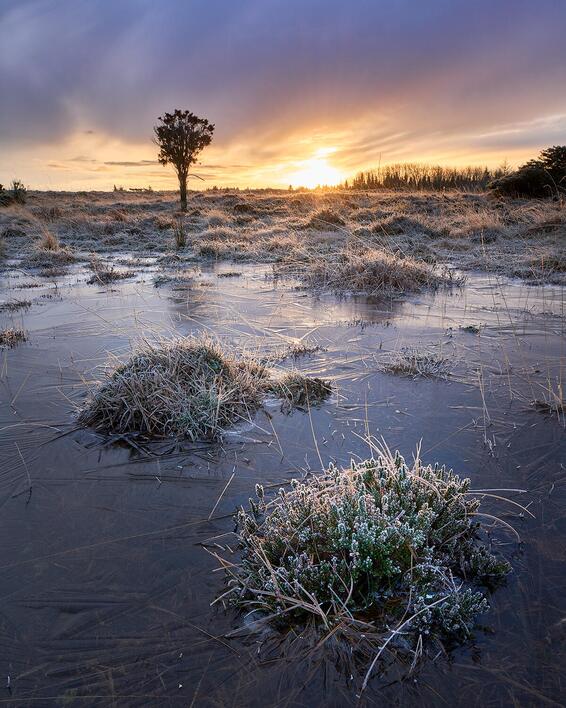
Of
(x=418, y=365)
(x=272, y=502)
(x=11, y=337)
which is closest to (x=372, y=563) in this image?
(x=272, y=502)

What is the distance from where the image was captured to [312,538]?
6.93 ft

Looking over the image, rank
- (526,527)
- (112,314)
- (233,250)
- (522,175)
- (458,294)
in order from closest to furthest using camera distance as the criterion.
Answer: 1. (526,527)
2. (112,314)
3. (458,294)
4. (233,250)
5. (522,175)

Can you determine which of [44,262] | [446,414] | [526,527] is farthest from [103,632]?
[44,262]

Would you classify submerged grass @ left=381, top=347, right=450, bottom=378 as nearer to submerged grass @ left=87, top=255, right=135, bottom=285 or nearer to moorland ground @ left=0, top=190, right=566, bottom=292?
moorland ground @ left=0, top=190, right=566, bottom=292

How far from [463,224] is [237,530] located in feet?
49.5

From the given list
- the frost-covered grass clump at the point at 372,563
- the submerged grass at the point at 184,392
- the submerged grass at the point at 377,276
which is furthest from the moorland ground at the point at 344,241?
the frost-covered grass clump at the point at 372,563

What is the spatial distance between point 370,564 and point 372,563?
4 centimetres

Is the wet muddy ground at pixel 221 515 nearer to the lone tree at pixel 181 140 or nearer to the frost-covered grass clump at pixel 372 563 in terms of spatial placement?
the frost-covered grass clump at pixel 372 563

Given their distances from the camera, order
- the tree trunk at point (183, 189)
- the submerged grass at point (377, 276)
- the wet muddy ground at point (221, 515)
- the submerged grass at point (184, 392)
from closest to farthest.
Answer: the wet muddy ground at point (221, 515) < the submerged grass at point (184, 392) < the submerged grass at point (377, 276) < the tree trunk at point (183, 189)

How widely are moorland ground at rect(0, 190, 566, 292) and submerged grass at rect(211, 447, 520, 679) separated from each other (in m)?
5.02

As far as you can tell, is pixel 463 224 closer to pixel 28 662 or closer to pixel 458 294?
pixel 458 294

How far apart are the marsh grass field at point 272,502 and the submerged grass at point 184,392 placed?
0.7 inches

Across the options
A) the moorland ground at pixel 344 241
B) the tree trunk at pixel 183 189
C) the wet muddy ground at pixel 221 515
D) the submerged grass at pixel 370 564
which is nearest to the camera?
the wet muddy ground at pixel 221 515

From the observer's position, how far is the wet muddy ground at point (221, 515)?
1.68 metres
